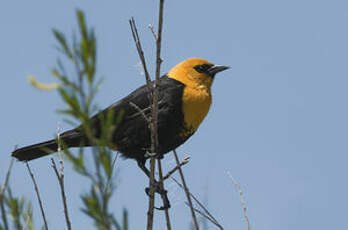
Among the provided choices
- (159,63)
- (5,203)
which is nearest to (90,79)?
(5,203)

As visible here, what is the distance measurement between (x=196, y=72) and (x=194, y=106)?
64cm

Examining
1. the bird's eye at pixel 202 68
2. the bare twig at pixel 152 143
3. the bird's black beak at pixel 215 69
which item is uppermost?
the bird's eye at pixel 202 68

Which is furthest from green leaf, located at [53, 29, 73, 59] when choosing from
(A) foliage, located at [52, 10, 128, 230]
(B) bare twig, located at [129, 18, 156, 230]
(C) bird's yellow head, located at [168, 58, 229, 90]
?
(C) bird's yellow head, located at [168, 58, 229, 90]

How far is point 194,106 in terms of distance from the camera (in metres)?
3.72

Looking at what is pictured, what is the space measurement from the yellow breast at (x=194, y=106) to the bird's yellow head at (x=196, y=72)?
0.46 feet

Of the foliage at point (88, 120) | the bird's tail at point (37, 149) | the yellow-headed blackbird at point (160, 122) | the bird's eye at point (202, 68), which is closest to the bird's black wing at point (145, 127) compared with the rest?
the yellow-headed blackbird at point (160, 122)

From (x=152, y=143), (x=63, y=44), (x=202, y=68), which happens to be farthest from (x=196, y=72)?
(x=63, y=44)

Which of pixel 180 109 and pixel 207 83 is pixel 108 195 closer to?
pixel 180 109

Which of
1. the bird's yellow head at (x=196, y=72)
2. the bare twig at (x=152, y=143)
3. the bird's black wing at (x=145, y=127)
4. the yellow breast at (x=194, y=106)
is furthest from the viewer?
the bird's yellow head at (x=196, y=72)

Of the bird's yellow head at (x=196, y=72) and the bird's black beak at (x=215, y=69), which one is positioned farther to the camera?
the bird's black beak at (x=215, y=69)

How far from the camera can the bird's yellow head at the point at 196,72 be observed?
4.11 metres

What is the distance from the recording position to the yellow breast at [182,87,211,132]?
3.66 meters

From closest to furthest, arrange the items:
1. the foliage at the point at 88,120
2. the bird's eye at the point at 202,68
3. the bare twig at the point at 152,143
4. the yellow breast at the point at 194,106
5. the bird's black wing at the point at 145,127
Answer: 1. the foliage at the point at 88,120
2. the bare twig at the point at 152,143
3. the bird's black wing at the point at 145,127
4. the yellow breast at the point at 194,106
5. the bird's eye at the point at 202,68

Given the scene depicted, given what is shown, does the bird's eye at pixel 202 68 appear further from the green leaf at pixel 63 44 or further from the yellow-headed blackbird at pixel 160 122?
the green leaf at pixel 63 44
